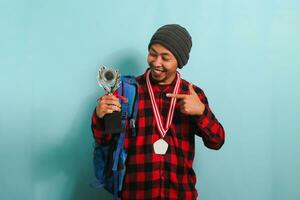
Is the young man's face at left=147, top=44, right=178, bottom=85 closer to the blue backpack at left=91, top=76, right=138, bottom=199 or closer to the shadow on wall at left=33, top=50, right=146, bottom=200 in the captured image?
the blue backpack at left=91, top=76, right=138, bottom=199

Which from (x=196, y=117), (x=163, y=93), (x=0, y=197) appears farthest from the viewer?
(x=0, y=197)

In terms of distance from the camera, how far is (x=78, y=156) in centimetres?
161

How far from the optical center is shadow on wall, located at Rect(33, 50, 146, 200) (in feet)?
5.22

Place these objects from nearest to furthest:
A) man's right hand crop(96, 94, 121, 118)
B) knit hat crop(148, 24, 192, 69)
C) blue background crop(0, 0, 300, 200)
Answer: man's right hand crop(96, 94, 121, 118) < knit hat crop(148, 24, 192, 69) < blue background crop(0, 0, 300, 200)

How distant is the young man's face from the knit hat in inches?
0.6

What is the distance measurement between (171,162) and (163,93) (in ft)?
0.81

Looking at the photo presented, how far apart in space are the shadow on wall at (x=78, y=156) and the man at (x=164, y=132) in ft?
1.08

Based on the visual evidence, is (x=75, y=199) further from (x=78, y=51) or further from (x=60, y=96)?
(x=78, y=51)

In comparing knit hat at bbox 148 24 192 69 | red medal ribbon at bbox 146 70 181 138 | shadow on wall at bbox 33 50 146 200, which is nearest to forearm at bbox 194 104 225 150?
red medal ribbon at bbox 146 70 181 138

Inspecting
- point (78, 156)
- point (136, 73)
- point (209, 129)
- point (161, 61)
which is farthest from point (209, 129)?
point (78, 156)

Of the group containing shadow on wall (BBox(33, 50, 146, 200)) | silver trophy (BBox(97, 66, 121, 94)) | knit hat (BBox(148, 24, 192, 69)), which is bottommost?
shadow on wall (BBox(33, 50, 146, 200))

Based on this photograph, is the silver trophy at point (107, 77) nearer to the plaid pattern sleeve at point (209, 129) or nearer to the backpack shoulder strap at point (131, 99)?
the backpack shoulder strap at point (131, 99)

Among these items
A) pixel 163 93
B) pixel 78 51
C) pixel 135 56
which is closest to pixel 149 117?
pixel 163 93

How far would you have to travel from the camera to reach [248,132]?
5.36 feet
